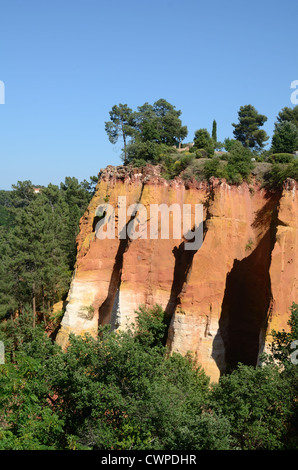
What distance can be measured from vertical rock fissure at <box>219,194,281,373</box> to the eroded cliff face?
0.05 metres

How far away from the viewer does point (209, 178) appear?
80.2ft

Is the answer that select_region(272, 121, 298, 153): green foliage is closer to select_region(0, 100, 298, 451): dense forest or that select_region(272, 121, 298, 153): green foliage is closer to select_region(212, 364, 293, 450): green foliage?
select_region(0, 100, 298, 451): dense forest

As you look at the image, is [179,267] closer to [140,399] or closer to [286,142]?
[140,399]

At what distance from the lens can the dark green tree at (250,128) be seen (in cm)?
4606

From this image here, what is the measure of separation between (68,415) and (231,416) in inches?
230

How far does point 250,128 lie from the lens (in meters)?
47.0

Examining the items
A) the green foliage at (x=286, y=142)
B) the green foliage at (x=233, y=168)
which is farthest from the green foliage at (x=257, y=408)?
the green foliage at (x=286, y=142)

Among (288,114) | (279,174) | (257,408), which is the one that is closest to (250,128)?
(288,114)

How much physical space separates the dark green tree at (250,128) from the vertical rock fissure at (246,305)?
2705 cm

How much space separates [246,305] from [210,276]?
91.5 inches

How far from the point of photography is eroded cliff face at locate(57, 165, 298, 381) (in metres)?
19.0
